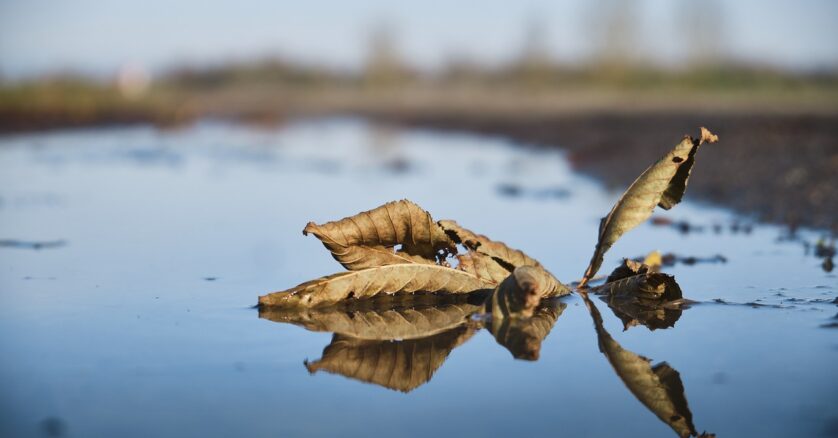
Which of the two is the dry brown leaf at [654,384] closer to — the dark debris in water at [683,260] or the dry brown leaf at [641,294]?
the dry brown leaf at [641,294]

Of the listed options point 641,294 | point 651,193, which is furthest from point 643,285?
point 651,193

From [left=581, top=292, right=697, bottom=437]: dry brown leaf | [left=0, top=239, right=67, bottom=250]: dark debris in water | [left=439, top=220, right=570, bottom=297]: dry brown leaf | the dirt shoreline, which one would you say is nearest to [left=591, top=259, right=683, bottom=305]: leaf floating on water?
[left=439, top=220, right=570, bottom=297]: dry brown leaf

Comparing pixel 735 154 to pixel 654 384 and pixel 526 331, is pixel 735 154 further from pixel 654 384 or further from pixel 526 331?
pixel 654 384

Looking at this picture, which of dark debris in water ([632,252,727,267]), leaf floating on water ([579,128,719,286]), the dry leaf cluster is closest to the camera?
the dry leaf cluster

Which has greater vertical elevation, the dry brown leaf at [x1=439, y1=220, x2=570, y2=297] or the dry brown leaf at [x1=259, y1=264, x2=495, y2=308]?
the dry brown leaf at [x1=439, y1=220, x2=570, y2=297]

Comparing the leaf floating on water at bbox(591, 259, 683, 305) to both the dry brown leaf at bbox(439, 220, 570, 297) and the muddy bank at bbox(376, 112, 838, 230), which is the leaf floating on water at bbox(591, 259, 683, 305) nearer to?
the dry brown leaf at bbox(439, 220, 570, 297)

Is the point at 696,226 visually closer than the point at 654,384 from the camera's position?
No

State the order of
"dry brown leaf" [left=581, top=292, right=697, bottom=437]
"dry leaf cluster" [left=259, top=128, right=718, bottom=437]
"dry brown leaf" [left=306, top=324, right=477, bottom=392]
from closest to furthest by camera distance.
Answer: "dry brown leaf" [left=581, top=292, right=697, bottom=437], "dry brown leaf" [left=306, top=324, right=477, bottom=392], "dry leaf cluster" [left=259, top=128, right=718, bottom=437]
